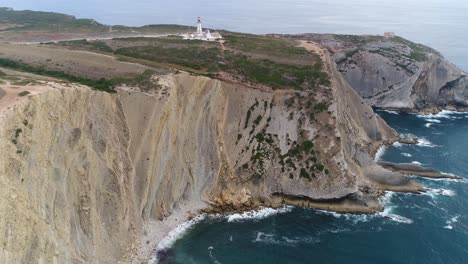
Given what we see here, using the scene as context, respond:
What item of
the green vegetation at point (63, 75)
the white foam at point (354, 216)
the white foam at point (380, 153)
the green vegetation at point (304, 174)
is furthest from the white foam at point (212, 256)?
the white foam at point (380, 153)

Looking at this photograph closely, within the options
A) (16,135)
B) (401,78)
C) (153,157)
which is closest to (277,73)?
(153,157)

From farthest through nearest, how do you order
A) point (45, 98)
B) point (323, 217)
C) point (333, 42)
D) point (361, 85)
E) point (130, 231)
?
1. point (333, 42)
2. point (361, 85)
3. point (323, 217)
4. point (130, 231)
5. point (45, 98)

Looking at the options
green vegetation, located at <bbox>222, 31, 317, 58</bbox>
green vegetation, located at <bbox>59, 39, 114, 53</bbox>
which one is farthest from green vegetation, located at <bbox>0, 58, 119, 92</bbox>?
green vegetation, located at <bbox>222, 31, 317, 58</bbox>

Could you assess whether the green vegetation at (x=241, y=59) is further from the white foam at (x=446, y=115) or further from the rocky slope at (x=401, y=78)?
the white foam at (x=446, y=115)

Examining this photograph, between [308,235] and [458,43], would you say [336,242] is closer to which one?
[308,235]

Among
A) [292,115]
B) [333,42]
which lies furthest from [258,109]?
[333,42]

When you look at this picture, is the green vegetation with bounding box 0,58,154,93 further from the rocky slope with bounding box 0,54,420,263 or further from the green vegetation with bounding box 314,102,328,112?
the green vegetation with bounding box 314,102,328,112
